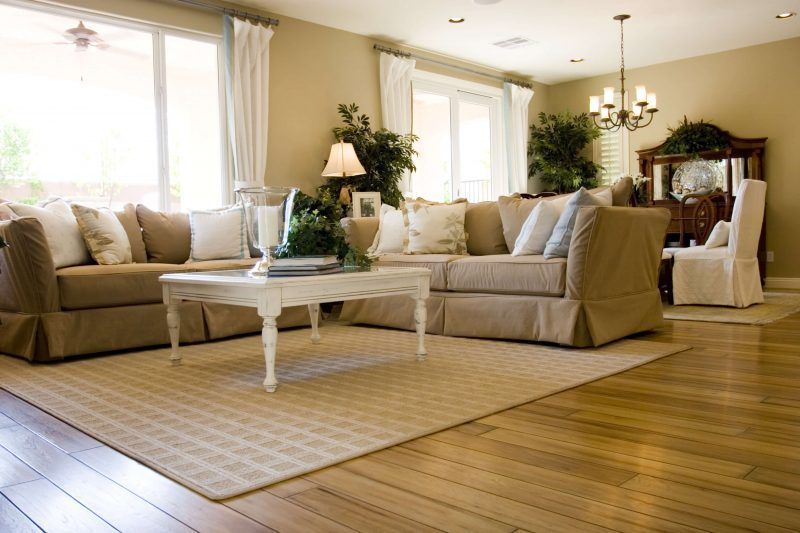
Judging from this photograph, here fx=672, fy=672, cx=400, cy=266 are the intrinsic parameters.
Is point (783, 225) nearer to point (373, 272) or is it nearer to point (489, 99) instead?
point (489, 99)

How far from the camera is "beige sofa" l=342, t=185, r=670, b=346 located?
3604 mm

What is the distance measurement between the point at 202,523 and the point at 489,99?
24.5ft

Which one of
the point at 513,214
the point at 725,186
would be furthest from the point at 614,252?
the point at 725,186

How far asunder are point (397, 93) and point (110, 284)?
3.91 meters

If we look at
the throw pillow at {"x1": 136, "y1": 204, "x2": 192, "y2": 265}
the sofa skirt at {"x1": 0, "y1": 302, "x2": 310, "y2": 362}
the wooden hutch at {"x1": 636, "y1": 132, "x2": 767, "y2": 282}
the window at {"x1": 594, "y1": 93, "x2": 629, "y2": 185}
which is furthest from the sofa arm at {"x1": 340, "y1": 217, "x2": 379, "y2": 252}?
the window at {"x1": 594, "y1": 93, "x2": 629, "y2": 185}

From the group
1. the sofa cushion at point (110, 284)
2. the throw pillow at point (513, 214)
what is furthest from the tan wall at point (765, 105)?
the sofa cushion at point (110, 284)

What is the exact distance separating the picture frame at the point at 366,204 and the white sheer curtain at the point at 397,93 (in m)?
0.77

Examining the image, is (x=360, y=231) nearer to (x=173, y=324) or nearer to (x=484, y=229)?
(x=484, y=229)

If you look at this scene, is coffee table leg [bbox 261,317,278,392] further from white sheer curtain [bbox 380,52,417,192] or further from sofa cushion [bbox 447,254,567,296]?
white sheer curtain [bbox 380,52,417,192]

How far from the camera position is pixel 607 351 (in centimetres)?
358

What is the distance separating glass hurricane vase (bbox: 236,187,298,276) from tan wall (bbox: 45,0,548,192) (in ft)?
9.09

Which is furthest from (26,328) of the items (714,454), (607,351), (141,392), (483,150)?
(483,150)

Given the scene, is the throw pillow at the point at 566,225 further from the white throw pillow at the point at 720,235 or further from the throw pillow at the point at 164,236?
the throw pillow at the point at 164,236

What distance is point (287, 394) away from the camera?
9.05ft
